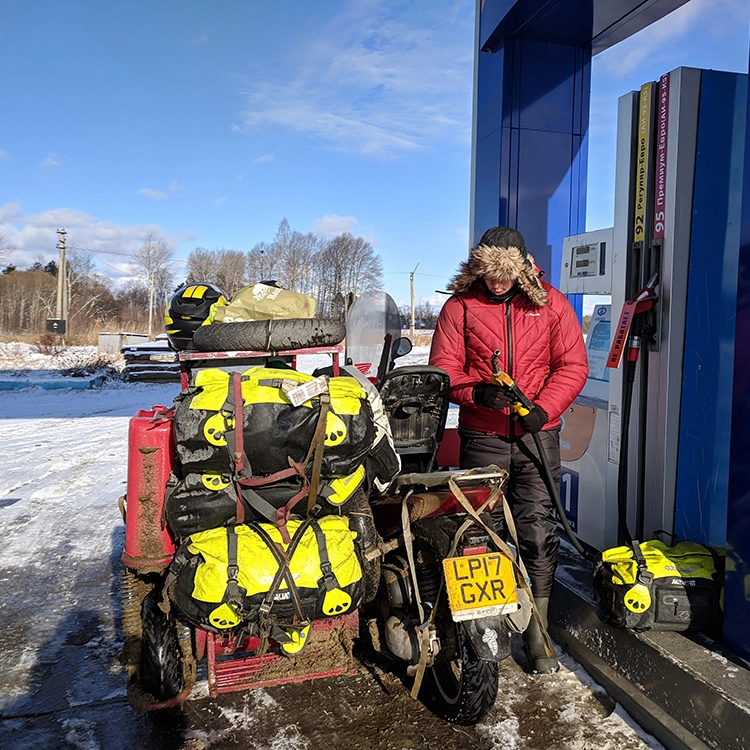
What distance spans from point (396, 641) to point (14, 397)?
46.6ft

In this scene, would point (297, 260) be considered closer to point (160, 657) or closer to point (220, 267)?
point (220, 267)

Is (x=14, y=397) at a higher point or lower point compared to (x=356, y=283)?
lower

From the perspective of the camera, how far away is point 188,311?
348 cm

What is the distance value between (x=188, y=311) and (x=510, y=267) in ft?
5.54

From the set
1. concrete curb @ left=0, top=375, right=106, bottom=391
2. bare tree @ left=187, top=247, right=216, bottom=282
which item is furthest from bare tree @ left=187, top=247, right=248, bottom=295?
concrete curb @ left=0, top=375, right=106, bottom=391

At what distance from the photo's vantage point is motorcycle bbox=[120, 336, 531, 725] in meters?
2.44

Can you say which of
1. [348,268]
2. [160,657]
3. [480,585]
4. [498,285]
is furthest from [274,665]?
[348,268]

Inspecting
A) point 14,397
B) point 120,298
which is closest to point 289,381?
point 14,397

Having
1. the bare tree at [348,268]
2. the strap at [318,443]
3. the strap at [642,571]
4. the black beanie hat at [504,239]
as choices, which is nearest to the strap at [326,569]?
the strap at [318,443]

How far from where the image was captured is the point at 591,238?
13.7ft

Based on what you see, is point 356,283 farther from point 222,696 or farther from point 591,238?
point 222,696

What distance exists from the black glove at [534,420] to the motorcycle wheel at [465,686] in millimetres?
1003

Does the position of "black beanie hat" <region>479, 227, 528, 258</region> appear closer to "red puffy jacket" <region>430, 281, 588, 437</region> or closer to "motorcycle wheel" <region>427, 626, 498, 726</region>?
"red puffy jacket" <region>430, 281, 588, 437</region>

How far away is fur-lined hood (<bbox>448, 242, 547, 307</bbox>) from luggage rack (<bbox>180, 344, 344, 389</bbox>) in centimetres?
79
